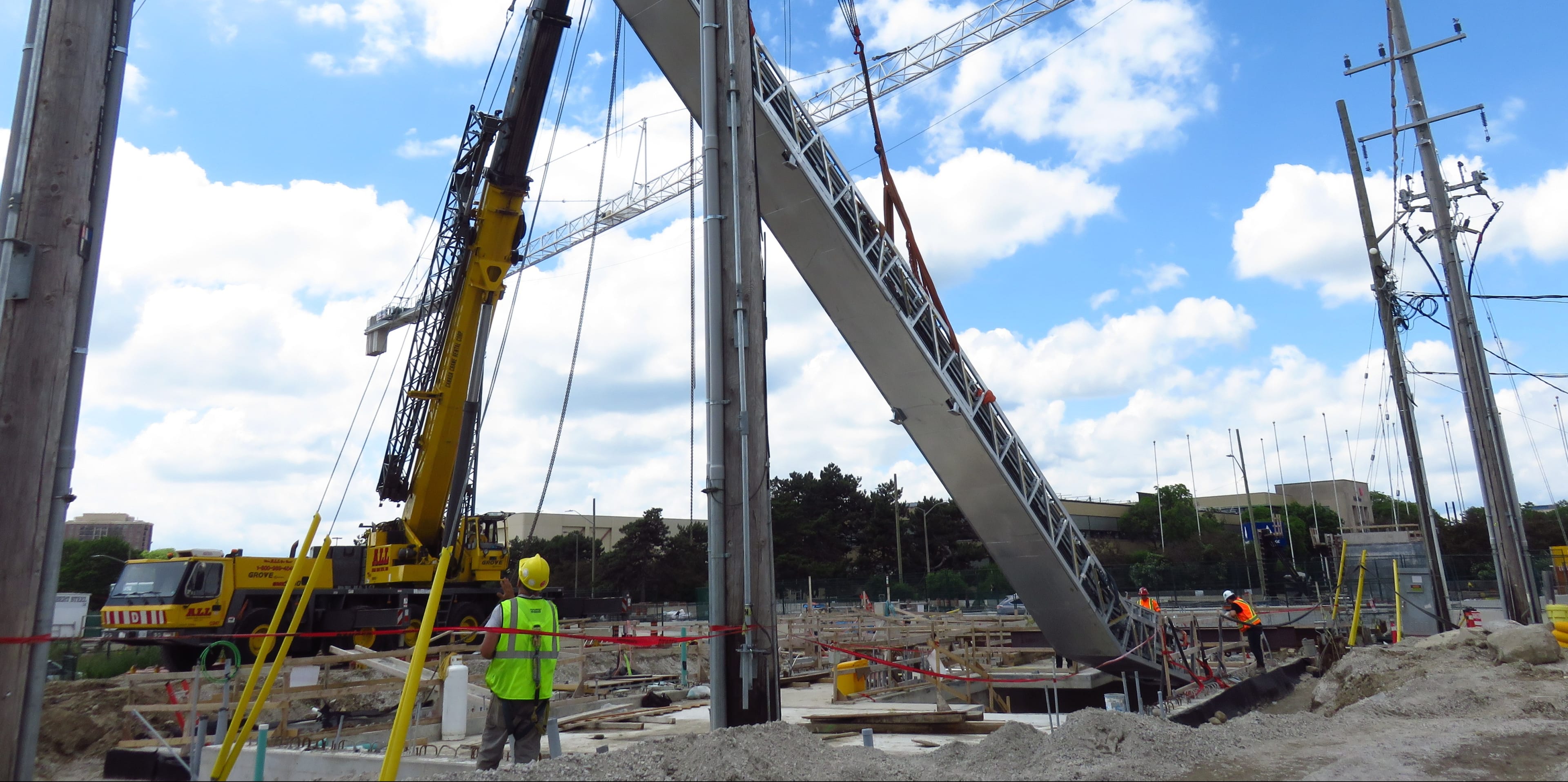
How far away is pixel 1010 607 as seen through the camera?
37.5 metres

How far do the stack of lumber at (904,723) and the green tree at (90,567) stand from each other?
55728mm

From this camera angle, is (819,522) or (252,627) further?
(819,522)

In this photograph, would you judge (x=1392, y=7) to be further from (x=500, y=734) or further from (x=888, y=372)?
(x=500, y=734)

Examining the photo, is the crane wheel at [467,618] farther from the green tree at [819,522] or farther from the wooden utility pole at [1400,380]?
the green tree at [819,522]

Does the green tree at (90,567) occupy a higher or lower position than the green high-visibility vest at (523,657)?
higher

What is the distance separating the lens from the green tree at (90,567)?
55.2 metres

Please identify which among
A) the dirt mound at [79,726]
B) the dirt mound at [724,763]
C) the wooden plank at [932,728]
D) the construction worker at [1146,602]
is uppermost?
the construction worker at [1146,602]

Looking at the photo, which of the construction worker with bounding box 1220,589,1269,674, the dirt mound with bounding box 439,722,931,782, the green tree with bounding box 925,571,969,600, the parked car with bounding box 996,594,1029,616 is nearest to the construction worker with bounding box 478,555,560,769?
the dirt mound with bounding box 439,722,931,782

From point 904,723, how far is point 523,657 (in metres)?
5.23

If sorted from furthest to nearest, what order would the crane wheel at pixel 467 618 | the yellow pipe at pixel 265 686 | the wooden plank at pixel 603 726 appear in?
the crane wheel at pixel 467 618
the wooden plank at pixel 603 726
the yellow pipe at pixel 265 686

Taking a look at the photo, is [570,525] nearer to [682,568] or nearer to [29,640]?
[682,568]

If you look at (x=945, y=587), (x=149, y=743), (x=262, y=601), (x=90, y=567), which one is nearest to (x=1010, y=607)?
(x=945, y=587)

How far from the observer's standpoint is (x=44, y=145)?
5062mm

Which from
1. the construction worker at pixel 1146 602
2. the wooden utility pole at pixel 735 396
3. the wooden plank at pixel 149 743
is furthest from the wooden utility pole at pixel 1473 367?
the wooden plank at pixel 149 743
